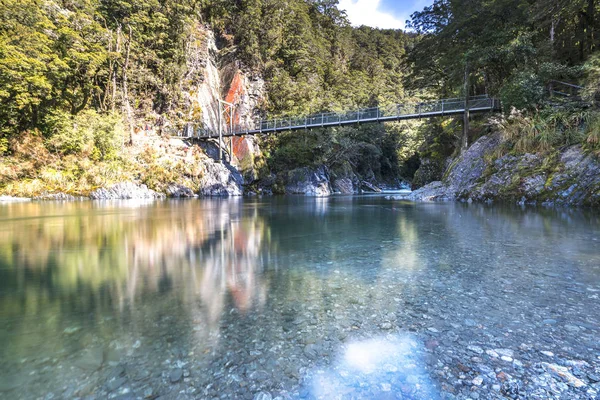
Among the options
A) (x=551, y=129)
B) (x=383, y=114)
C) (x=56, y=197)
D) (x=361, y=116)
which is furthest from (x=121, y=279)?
(x=361, y=116)

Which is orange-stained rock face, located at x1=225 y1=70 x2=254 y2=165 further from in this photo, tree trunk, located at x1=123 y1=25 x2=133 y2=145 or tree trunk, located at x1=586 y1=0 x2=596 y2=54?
tree trunk, located at x1=586 y1=0 x2=596 y2=54

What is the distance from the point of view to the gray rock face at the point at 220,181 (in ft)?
88.1

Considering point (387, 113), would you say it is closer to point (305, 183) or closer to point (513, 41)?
point (513, 41)

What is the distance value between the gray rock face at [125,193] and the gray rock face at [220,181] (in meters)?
4.43

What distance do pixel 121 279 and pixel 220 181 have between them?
24947mm

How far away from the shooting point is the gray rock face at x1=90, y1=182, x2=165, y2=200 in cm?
1998

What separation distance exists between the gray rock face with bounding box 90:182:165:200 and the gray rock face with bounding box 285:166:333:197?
1212 cm

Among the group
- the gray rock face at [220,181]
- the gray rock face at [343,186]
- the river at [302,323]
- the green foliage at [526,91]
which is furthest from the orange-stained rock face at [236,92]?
the river at [302,323]

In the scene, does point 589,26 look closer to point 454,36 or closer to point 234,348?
point 454,36

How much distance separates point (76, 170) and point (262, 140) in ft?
55.4

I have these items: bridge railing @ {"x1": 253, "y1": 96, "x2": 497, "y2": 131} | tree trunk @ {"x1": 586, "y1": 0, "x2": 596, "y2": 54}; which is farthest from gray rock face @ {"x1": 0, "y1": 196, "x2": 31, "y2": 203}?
tree trunk @ {"x1": 586, "y1": 0, "x2": 596, "y2": 54}

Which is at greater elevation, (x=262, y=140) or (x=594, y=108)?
(x=262, y=140)

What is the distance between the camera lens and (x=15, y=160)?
19203mm

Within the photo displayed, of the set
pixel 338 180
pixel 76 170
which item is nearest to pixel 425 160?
pixel 338 180
